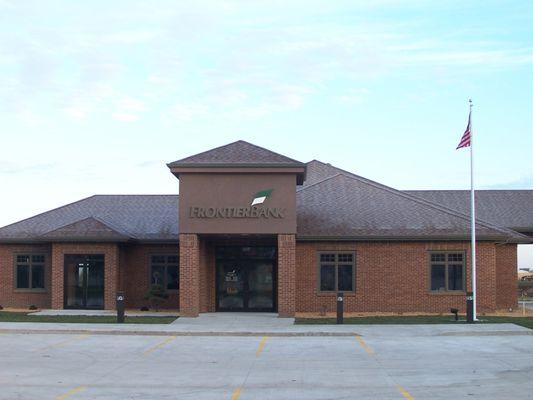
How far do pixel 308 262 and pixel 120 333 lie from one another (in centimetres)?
959

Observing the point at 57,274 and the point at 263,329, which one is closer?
the point at 263,329

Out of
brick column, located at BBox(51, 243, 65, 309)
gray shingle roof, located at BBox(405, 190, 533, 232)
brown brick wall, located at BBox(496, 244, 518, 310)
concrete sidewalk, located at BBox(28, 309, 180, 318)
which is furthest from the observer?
gray shingle roof, located at BBox(405, 190, 533, 232)

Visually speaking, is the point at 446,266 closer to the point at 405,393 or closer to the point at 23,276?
the point at 23,276

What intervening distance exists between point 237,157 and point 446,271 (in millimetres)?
9499

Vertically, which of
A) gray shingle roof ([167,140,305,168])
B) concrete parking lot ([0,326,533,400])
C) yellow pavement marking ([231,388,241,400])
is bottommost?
concrete parking lot ([0,326,533,400])

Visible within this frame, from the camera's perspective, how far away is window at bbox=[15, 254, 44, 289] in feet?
114

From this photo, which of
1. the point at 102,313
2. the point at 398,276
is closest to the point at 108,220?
the point at 102,313

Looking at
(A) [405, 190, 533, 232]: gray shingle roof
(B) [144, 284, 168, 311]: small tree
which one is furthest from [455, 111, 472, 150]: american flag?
(B) [144, 284, 168, 311]: small tree

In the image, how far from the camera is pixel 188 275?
2903cm

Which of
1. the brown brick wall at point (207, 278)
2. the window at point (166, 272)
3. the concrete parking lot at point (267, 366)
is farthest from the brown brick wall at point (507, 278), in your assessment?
the window at point (166, 272)

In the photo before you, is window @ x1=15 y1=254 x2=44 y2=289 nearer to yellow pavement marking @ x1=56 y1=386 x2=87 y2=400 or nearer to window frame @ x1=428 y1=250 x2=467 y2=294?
window frame @ x1=428 y1=250 x2=467 y2=294

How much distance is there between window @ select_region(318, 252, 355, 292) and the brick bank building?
0.13 feet

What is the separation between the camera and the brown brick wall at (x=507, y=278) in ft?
113

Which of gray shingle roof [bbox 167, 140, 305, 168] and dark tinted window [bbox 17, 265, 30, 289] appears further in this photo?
dark tinted window [bbox 17, 265, 30, 289]
